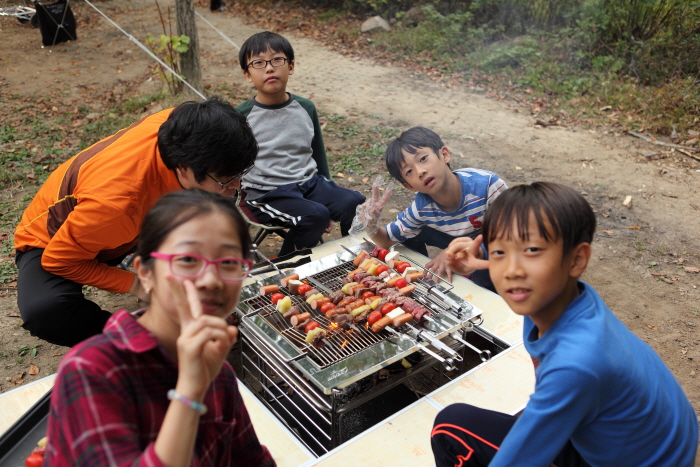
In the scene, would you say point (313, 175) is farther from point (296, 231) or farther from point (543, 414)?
point (543, 414)

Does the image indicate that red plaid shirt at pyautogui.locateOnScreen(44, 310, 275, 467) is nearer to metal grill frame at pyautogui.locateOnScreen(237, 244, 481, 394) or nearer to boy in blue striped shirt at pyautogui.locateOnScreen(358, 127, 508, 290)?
metal grill frame at pyautogui.locateOnScreen(237, 244, 481, 394)

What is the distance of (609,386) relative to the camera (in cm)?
160

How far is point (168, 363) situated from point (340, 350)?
51.6 inches

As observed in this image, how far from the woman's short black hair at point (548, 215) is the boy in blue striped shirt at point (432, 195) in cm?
175

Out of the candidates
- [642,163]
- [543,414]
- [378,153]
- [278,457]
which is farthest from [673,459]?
[642,163]

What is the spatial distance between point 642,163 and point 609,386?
6378mm

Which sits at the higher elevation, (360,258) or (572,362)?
(572,362)

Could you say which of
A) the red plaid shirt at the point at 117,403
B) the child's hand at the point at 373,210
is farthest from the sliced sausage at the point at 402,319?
the red plaid shirt at the point at 117,403

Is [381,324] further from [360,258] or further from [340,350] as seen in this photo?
[360,258]

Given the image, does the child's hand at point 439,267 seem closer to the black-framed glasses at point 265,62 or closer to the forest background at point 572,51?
the black-framed glasses at point 265,62

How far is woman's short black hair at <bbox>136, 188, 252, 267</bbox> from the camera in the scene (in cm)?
152

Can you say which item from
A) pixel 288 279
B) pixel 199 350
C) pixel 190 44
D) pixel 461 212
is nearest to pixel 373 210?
pixel 461 212

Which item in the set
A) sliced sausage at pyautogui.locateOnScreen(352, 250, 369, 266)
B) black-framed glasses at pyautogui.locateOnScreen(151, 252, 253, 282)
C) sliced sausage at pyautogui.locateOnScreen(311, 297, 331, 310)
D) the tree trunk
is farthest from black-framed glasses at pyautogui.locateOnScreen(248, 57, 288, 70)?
the tree trunk

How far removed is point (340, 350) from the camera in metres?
2.73
